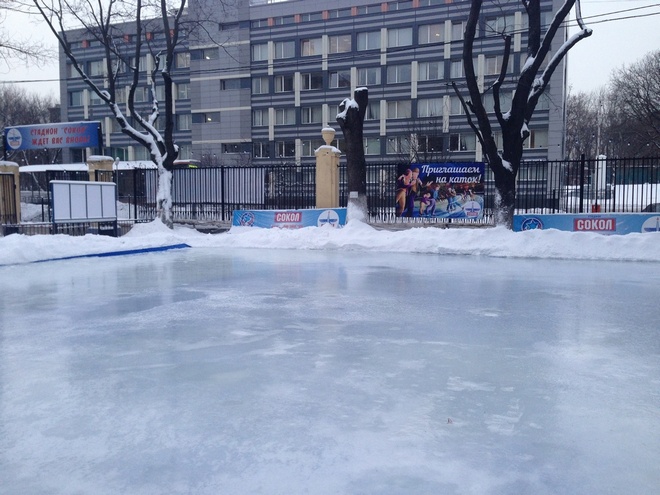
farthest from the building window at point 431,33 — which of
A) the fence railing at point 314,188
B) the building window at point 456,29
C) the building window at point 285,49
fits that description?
the fence railing at point 314,188

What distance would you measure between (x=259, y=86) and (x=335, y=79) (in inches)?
335

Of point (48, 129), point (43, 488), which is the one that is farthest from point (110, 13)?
point (43, 488)

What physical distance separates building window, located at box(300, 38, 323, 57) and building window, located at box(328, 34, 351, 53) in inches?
41.5

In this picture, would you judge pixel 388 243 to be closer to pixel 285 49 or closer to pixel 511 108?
pixel 511 108

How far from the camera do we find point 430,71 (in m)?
53.5

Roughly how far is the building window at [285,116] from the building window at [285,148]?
204 cm

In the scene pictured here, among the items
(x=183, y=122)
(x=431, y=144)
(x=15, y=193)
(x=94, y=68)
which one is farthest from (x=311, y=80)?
(x=15, y=193)

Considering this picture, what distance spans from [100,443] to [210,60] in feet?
207

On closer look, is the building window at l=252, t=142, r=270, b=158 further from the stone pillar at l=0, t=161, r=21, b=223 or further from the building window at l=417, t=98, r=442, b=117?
the stone pillar at l=0, t=161, r=21, b=223

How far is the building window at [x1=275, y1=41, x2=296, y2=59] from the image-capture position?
2324 inches

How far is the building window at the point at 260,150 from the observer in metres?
60.6

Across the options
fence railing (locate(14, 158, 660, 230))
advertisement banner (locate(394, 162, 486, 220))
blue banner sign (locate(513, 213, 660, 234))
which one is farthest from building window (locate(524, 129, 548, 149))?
blue banner sign (locate(513, 213, 660, 234))

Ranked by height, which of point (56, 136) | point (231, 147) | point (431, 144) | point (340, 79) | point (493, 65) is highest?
point (340, 79)

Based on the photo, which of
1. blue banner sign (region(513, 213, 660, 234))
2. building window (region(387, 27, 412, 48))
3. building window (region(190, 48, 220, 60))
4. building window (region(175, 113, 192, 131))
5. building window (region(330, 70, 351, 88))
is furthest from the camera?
building window (region(175, 113, 192, 131))
